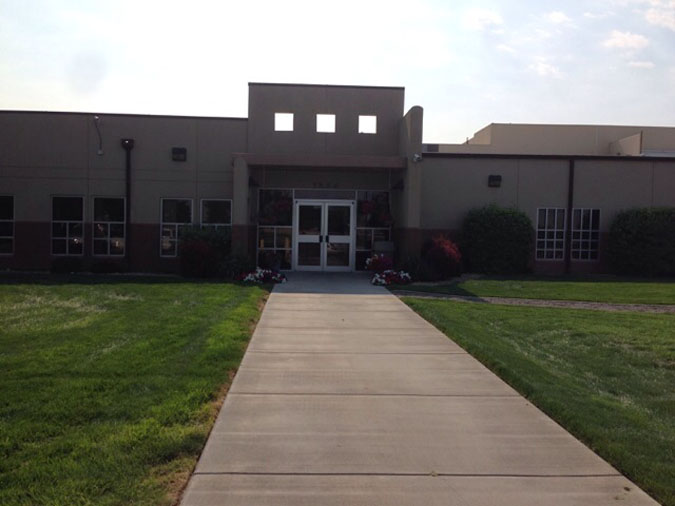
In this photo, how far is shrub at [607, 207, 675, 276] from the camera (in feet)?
73.6

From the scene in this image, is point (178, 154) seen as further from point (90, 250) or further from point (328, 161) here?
point (328, 161)

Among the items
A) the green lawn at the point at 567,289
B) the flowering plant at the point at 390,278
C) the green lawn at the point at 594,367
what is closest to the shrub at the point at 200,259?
the flowering plant at the point at 390,278

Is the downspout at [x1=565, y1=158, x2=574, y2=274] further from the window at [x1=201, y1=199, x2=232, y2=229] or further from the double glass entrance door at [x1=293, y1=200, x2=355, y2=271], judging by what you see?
the window at [x1=201, y1=199, x2=232, y2=229]

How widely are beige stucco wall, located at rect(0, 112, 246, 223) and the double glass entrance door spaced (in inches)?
109

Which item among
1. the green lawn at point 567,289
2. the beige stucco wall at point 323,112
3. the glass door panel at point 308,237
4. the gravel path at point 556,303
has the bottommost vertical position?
the gravel path at point 556,303

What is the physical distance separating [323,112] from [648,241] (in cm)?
1177

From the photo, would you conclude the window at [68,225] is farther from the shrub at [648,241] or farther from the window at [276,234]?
the shrub at [648,241]

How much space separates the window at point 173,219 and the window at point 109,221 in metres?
1.35

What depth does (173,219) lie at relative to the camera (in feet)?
75.6

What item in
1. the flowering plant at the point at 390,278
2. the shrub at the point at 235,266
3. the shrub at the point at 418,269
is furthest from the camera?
the shrub at the point at 418,269

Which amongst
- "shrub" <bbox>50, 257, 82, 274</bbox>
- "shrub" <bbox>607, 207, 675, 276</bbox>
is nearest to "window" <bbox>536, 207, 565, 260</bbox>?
"shrub" <bbox>607, 207, 675, 276</bbox>

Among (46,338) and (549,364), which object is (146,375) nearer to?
(46,338)

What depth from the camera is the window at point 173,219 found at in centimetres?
2303

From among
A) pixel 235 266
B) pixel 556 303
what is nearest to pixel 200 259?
pixel 235 266
